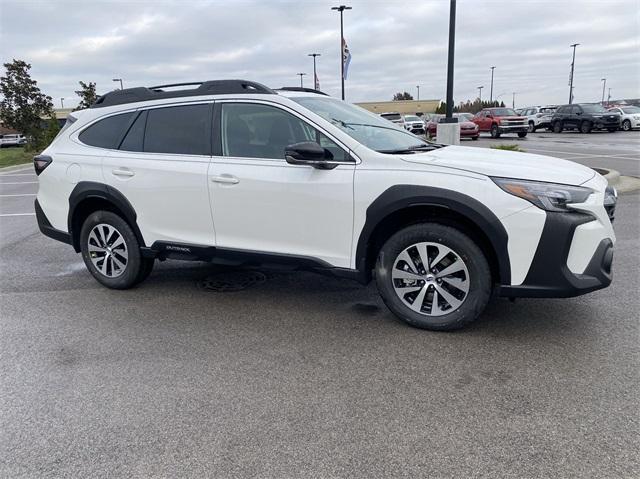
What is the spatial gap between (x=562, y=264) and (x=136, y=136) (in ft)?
12.5

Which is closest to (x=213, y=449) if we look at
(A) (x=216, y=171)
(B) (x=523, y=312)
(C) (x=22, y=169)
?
(A) (x=216, y=171)

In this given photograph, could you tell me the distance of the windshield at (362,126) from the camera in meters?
4.18

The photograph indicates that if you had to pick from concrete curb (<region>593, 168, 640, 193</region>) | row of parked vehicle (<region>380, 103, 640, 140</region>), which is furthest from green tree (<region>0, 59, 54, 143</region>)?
concrete curb (<region>593, 168, 640, 193</region>)

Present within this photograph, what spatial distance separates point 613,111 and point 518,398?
32.3 m

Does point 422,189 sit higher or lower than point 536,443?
higher

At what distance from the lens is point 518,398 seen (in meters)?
2.99

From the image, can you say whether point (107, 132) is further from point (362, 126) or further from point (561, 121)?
Answer: point (561, 121)

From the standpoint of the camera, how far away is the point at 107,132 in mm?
5090

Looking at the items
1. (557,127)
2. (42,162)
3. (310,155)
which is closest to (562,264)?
(310,155)

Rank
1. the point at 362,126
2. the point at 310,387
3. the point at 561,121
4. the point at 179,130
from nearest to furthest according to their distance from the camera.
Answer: the point at 310,387
the point at 362,126
the point at 179,130
the point at 561,121

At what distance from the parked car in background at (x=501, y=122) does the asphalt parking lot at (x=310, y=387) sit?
1037 inches

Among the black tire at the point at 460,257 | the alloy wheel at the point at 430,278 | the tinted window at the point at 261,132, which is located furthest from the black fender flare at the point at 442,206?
the tinted window at the point at 261,132

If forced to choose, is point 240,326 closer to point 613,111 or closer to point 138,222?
point 138,222

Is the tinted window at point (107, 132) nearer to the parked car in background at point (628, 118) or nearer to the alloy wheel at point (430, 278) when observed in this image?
the alloy wheel at point (430, 278)
